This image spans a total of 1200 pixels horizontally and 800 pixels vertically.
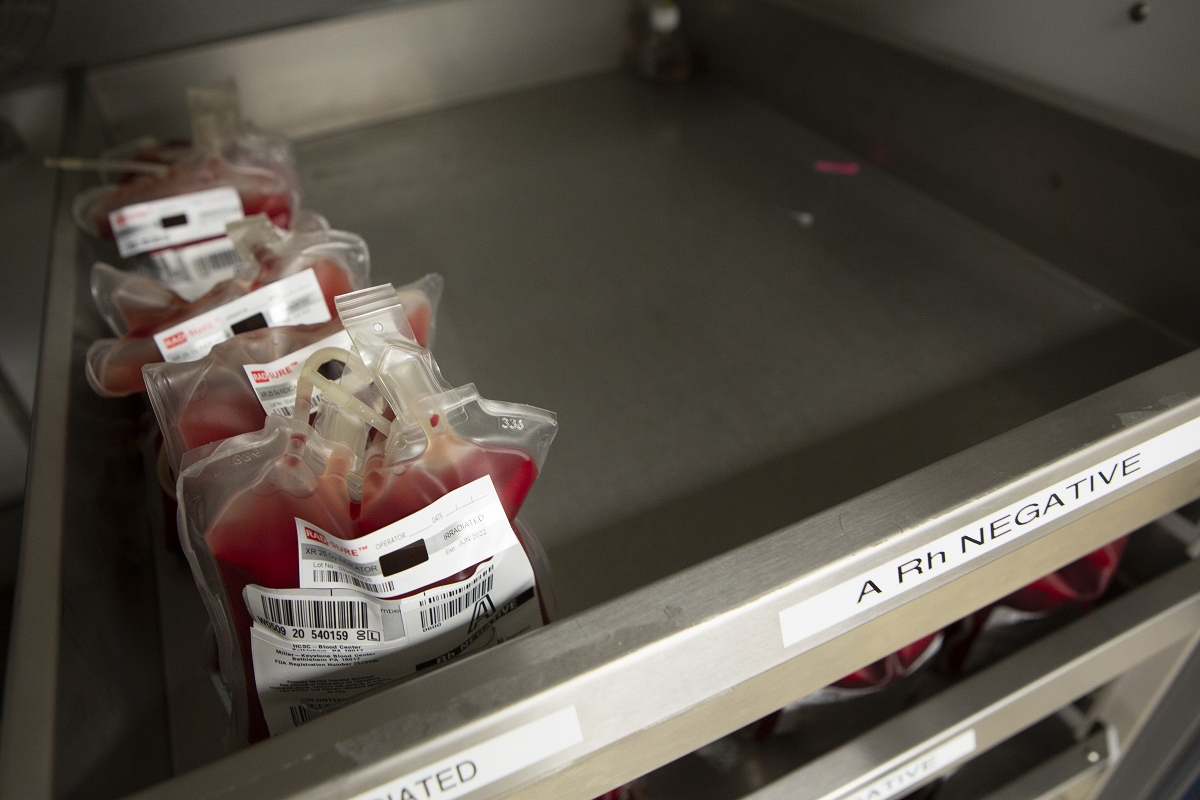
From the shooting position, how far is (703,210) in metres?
1.01

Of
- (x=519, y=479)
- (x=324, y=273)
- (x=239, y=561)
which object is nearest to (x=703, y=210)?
(x=324, y=273)

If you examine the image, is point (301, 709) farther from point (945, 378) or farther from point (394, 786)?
point (945, 378)

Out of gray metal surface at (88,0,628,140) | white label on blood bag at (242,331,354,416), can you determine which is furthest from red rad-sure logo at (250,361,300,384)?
gray metal surface at (88,0,628,140)

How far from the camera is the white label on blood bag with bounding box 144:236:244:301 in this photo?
79cm

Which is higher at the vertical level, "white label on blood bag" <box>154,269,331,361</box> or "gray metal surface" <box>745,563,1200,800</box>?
"white label on blood bag" <box>154,269,331,361</box>

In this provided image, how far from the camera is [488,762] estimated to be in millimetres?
375

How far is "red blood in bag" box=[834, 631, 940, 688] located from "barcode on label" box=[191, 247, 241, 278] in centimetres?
68

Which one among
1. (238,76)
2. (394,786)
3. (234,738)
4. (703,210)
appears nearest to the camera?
(394,786)

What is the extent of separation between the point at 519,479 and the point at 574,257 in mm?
511

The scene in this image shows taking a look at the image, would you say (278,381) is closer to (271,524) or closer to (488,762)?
(271,524)

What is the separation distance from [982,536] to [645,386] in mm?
351

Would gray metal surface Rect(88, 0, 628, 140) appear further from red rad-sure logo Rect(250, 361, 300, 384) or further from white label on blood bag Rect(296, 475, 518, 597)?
white label on blood bag Rect(296, 475, 518, 597)

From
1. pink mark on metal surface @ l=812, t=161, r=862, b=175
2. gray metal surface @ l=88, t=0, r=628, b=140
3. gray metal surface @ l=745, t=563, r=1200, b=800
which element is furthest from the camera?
gray metal surface @ l=88, t=0, r=628, b=140

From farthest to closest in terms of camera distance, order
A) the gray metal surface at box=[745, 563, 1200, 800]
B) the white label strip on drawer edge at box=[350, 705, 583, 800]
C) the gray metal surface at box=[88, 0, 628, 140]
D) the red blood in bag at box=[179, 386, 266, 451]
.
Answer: the gray metal surface at box=[88, 0, 628, 140], the gray metal surface at box=[745, 563, 1200, 800], the red blood in bag at box=[179, 386, 266, 451], the white label strip on drawer edge at box=[350, 705, 583, 800]
